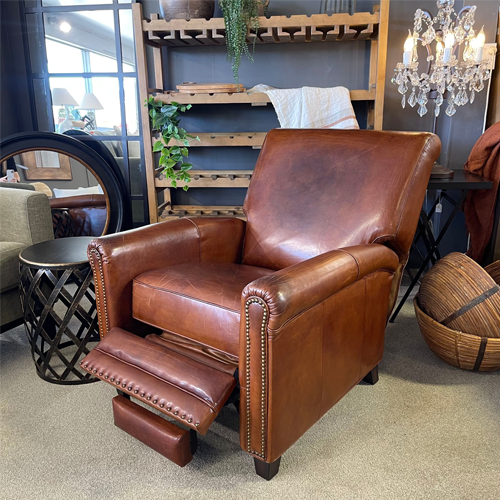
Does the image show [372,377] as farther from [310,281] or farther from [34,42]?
[34,42]

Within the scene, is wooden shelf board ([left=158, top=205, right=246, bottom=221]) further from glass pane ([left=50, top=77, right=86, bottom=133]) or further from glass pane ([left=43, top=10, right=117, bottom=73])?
glass pane ([left=43, top=10, right=117, bottom=73])

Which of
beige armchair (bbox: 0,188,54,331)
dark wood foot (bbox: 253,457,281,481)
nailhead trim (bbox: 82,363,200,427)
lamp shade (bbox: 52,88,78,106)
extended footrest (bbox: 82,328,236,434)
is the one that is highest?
lamp shade (bbox: 52,88,78,106)

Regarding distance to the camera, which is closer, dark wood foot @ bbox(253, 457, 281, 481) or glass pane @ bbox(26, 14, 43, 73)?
dark wood foot @ bbox(253, 457, 281, 481)

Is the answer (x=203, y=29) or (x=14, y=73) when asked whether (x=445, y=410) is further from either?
(x=14, y=73)

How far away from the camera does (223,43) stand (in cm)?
272

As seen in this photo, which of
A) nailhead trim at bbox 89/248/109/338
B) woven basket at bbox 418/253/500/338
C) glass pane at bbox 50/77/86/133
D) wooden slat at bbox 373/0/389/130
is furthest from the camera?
glass pane at bbox 50/77/86/133

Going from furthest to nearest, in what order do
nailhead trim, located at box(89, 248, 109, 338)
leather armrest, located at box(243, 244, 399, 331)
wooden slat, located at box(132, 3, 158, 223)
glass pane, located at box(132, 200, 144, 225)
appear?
glass pane, located at box(132, 200, 144, 225)
wooden slat, located at box(132, 3, 158, 223)
nailhead trim, located at box(89, 248, 109, 338)
leather armrest, located at box(243, 244, 399, 331)

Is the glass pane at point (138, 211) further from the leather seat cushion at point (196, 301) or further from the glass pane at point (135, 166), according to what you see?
the leather seat cushion at point (196, 301)

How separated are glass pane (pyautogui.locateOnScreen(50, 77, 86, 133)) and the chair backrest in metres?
1.63

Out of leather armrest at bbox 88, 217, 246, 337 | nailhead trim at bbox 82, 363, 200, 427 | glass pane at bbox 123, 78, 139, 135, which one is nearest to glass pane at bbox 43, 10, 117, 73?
glass pane at bbox 123, 78, 139, 135

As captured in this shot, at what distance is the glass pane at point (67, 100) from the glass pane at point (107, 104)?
0.10 m

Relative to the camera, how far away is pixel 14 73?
3.00m

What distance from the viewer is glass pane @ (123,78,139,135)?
9.71 ft

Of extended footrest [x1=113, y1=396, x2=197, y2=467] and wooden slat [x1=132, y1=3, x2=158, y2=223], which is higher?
wooden slat [x1=132, y1=3, x2=158, y2=223]
